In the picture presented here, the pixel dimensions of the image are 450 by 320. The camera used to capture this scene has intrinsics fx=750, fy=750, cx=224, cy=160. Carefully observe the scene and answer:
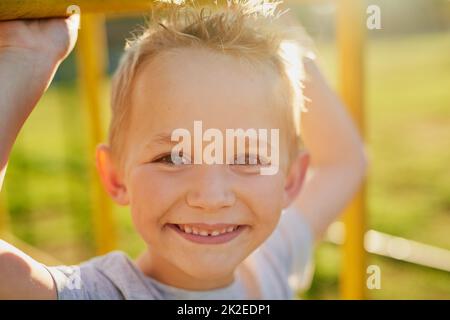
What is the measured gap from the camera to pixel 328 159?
1141 mm

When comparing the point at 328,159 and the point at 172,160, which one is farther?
the point at 328,159

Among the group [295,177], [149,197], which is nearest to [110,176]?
[149,197]

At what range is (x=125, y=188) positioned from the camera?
857mm

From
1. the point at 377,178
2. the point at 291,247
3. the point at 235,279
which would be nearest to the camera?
the point at 235,279

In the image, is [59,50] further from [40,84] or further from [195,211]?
[195,211]

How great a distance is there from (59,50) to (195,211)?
22 centimetres

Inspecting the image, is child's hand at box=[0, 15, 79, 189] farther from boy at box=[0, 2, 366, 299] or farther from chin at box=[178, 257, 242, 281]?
chin at box=[178, 257, 242, 281]

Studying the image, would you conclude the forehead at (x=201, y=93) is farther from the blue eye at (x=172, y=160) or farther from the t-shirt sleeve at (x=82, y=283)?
the t-shirt sleeve at (x=82, y=283)

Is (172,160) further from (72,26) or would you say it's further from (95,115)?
(95,115)

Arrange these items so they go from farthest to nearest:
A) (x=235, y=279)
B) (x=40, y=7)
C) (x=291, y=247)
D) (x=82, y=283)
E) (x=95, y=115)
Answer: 1. (x=95, y=115)
2. (x=291, y=247)
3. (x=235, y=279)
4. (x=82, y=283)
5. (x=40, y=7)

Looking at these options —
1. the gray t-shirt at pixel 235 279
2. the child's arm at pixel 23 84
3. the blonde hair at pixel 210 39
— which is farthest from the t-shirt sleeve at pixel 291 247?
the child's arm at pixel 23 84

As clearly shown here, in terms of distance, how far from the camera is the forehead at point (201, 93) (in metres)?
0.77

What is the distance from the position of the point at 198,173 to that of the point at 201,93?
0.08 metres
